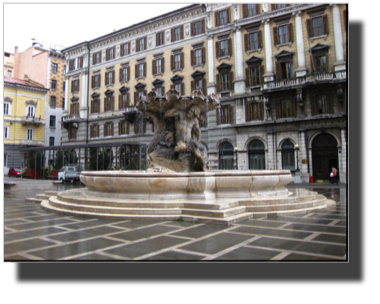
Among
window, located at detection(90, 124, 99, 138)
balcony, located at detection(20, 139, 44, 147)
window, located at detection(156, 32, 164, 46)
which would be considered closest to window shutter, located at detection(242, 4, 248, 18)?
window, located at detection(156, 32, 164, 46)

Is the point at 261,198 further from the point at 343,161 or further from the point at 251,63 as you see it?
the point at 251,63

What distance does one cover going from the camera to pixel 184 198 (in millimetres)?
7332

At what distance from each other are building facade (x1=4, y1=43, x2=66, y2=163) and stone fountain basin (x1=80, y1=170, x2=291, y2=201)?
41.3 m

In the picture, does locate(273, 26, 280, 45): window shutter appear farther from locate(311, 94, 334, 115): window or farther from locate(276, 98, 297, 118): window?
locate(311, 94, 334, 115): window

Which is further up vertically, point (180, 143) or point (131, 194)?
point (180, 143)

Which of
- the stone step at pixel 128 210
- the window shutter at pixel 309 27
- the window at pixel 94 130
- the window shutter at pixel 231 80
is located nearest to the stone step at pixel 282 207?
the stone step at pixel 128 210

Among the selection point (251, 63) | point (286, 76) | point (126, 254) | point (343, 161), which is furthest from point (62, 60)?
point (126, 254)

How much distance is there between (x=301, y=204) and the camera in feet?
24.9

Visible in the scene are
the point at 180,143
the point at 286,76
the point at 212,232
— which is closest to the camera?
the point at 212,232

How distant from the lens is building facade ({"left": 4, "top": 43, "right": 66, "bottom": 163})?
4466 centimetres

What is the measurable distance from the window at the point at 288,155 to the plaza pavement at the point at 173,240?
62.2 feet

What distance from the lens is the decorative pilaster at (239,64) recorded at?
27672 mm

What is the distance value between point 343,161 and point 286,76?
859 cm

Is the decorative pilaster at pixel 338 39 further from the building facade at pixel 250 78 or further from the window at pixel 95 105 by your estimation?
the window at pixel 95 105
